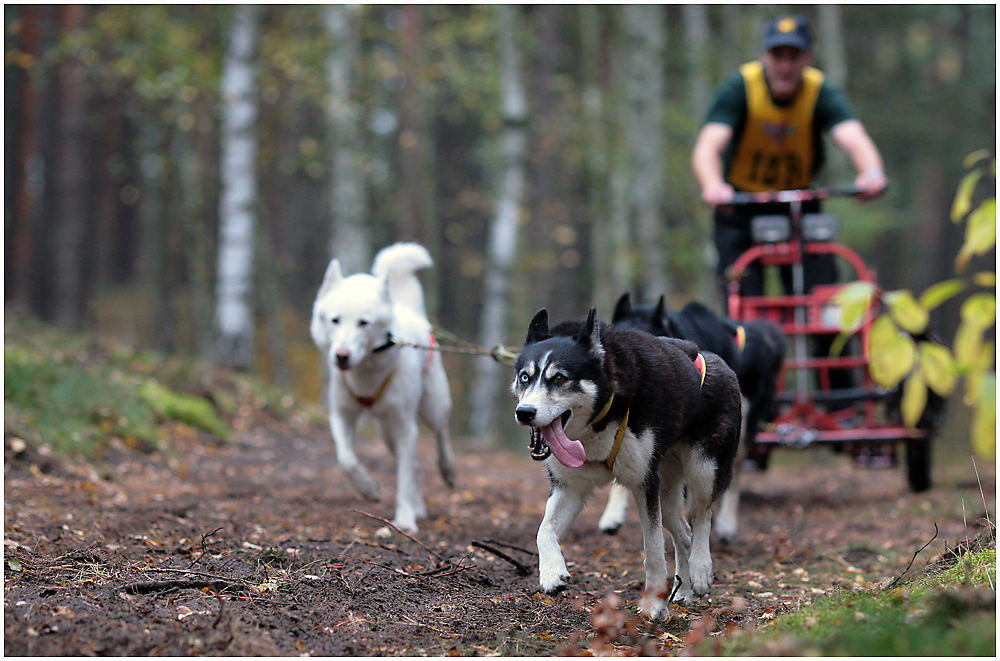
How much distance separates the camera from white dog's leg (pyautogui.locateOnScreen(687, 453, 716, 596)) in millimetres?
4371

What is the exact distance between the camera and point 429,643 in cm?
361

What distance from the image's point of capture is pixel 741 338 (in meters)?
5.68

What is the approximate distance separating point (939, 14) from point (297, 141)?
728 inches

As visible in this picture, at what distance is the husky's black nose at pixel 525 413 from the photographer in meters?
3.67

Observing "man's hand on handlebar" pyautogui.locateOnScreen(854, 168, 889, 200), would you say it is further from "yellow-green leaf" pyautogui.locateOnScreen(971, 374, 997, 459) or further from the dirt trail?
"yellow-green leaf" pyautogui.locateOnScreen(971, 374, 997, 459)

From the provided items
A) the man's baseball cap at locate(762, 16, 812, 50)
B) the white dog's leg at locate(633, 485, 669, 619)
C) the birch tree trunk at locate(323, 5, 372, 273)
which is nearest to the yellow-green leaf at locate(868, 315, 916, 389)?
the white dog's leg at locate(633, 485, 669, 619)

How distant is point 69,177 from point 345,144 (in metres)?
6.25

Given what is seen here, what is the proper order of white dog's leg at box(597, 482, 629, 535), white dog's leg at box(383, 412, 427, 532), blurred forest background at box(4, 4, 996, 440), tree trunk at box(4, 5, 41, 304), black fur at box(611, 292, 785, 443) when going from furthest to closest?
tree trunk at box(4, 5, 41, 304), blurred forest background at box(4, 4, 996, 440), white dog's leg at box(383, 412, 427, 532), white dog's leg at box(597, 482, 629, 535), black fur at box(611, 292, 785, 443)

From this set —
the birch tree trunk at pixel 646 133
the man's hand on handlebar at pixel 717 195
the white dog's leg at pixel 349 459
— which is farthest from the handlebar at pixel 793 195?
the birch tree trunk at pixel 646 133

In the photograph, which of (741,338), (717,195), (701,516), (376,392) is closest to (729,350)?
(741,338)

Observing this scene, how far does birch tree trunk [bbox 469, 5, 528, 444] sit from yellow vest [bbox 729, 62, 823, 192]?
754 centimetres

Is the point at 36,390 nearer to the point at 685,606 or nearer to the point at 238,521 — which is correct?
the point at 238,521

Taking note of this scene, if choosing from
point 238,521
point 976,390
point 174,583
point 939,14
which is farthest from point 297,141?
point 976,390

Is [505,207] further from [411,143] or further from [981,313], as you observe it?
[981,313]
